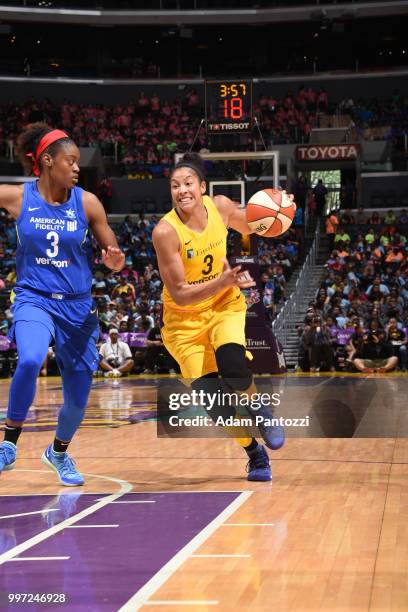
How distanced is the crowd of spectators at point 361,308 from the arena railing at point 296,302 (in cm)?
64

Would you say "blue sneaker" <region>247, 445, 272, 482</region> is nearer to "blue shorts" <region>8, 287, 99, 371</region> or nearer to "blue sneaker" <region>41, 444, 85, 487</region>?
"blue sneaker" <region>41, 444, 85, 487</region>

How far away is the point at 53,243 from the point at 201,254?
3.67 ft

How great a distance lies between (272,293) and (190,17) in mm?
18713

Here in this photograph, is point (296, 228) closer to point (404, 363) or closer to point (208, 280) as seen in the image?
point (404, 363)

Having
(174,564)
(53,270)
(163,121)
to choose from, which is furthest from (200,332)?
(163,121)

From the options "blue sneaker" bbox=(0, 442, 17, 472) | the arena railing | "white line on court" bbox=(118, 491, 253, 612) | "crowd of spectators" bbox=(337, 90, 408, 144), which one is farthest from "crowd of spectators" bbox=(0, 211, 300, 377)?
"white line on court" bbox=(118, 491, 253, 612)

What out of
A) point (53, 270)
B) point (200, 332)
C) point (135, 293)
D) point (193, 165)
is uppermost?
point (193, 165)

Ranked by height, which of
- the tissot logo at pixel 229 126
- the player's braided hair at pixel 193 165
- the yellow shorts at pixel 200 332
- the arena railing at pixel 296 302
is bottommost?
the arena railing at pixel 296 302

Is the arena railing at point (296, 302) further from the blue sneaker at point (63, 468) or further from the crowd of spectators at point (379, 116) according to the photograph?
the blue sneaker at point (63, 468)

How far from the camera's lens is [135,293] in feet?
85.0

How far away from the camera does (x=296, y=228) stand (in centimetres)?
2978

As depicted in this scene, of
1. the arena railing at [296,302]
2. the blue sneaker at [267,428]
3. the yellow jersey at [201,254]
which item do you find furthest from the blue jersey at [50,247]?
the arena railing at [296,302]

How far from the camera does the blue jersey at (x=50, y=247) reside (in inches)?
258

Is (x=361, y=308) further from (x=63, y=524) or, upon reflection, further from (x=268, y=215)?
(x=63, y=524)
